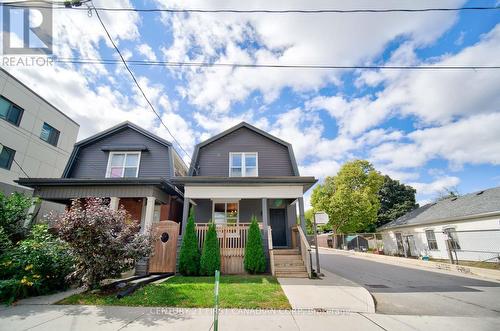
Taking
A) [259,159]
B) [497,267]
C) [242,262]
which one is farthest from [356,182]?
[242,262]

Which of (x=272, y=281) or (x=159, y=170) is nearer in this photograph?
(x=272, y=281)

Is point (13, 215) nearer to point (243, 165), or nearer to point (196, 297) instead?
point (196, 297)

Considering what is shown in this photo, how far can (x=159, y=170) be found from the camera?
12.5 metres

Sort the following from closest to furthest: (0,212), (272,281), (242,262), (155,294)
→ 1. (155,294)
2. (0,212)
3. (272,281)
4. (242,262)

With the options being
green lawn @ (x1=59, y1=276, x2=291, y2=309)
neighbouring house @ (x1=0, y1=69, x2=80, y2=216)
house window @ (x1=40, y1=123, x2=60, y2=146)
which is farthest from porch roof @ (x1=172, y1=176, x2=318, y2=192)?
house window @ (x1=40, y1=123, x2=60, y2=146)

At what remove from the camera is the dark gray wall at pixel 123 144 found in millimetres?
12594

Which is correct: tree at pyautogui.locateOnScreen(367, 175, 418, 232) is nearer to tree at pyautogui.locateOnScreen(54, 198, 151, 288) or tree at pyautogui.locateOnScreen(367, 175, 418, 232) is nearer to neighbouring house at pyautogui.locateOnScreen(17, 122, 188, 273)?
neighbouring house at pyautogui.locateOnScreen(17, 122, 188, 273)

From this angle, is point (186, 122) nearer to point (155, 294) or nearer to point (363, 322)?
point (155, 294)

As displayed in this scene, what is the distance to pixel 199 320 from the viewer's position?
442 cm

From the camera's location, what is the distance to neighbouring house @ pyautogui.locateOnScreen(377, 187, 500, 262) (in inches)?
485

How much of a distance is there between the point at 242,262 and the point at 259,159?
5.86 meters

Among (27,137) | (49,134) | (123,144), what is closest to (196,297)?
(123,144)

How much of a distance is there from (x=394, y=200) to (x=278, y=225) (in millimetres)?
28030

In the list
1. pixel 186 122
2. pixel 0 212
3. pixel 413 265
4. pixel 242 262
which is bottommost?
pixel 413 265
